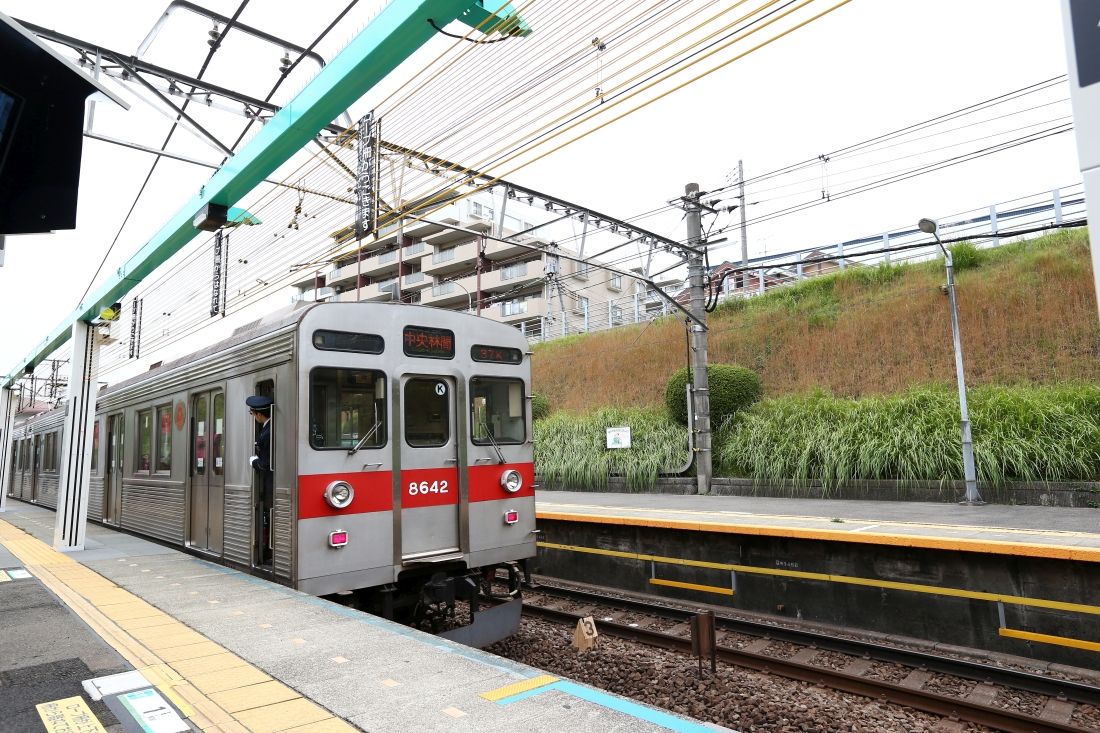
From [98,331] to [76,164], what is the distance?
24.9 feet

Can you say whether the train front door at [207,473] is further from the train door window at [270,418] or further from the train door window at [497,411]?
the train door window at [497,411]

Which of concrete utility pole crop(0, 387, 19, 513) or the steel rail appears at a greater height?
concrete utility pole crop(0, 387, 19, 513)

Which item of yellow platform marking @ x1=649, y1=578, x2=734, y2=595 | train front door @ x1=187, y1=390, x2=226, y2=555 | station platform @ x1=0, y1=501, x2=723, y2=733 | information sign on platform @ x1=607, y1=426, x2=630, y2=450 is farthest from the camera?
information sign on platform @ x1=607, y1=426, x2=630, y2=450

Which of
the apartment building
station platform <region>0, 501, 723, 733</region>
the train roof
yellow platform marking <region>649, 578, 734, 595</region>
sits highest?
the apartment building

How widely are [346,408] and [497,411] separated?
1.67 meters

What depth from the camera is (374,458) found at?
6035 millimetres

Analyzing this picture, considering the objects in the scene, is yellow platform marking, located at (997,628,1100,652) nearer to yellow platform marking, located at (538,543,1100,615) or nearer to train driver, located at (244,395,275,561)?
yellow platform marking, located at (538,543,1100,615)

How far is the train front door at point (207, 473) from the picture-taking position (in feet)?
24.2

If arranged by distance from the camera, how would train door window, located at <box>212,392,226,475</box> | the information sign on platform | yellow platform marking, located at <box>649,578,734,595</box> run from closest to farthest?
train door window, located at <box>212,392,226,475</box> → yellow platform marking, located at <box>649,578,734,595</box> → the information sign on platform

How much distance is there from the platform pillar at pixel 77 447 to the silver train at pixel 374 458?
7.01ft

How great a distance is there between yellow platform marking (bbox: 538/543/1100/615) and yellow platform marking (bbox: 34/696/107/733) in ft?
22.3

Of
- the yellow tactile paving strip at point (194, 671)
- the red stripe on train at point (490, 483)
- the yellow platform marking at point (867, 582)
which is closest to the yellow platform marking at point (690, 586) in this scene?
the yellow platform marking at point (867, 582)

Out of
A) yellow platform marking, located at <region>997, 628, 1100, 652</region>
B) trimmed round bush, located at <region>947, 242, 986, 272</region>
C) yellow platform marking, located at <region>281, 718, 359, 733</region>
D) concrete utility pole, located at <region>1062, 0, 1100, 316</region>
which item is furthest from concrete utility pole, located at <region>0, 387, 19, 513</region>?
trimmed round bush, located at <region>947, 242, 986, 272</region>

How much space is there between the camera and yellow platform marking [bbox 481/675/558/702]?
343 cm
